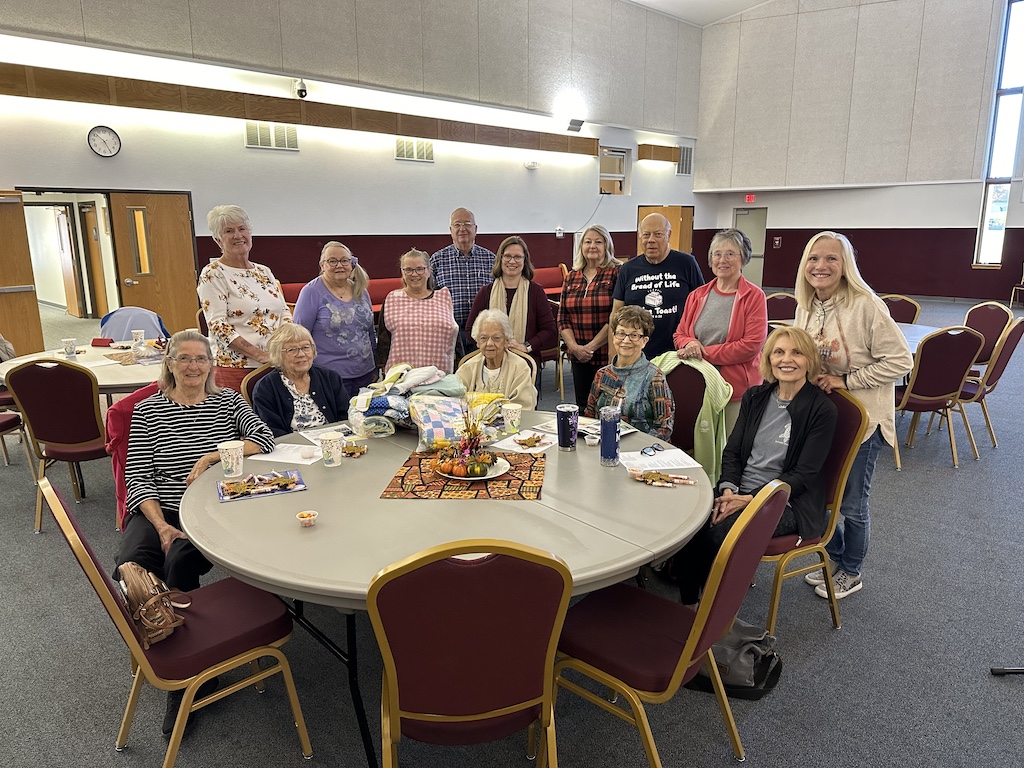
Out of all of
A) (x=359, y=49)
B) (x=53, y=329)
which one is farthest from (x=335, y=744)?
(x=53, y=329)

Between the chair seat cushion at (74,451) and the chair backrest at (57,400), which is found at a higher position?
the chair backrest at (57,400)

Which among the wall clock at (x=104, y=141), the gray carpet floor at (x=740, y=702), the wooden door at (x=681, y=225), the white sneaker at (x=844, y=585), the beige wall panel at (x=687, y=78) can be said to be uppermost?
the beige wall panel at (x=687, y=78)

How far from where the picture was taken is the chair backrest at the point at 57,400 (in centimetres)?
360

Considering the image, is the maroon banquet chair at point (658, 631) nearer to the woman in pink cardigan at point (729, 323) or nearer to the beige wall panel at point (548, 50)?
the woman in pink cardigan at point (729, 323)

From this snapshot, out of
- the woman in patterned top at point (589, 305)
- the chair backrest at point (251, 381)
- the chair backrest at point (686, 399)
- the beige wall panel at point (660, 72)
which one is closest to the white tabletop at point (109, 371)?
the chair backrest at point (251, 381)

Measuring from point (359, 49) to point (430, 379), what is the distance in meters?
7.89

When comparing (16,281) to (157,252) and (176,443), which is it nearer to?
(157,252)

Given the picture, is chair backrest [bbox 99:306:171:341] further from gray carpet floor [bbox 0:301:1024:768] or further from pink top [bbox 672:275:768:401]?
pink top [bbox 672:275:768:401]

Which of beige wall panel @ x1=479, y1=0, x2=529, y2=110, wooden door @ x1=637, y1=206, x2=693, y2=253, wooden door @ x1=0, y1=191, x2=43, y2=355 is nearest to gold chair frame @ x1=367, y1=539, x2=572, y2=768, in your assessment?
wooden door @ x1=0, y1=191, x2=43, y2=355

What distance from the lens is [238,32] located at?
8.02 metres

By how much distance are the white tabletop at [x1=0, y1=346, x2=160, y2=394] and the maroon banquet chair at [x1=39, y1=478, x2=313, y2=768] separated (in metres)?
2.20

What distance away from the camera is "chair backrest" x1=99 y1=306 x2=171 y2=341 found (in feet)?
17.6

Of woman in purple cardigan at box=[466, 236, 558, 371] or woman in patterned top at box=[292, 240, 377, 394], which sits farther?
woman in purple cardigan at box=[466, 236, 558, 371]

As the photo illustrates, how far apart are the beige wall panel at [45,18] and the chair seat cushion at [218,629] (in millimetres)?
7130
